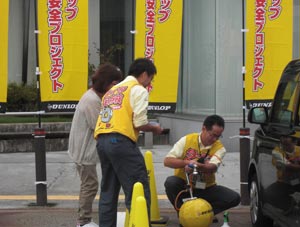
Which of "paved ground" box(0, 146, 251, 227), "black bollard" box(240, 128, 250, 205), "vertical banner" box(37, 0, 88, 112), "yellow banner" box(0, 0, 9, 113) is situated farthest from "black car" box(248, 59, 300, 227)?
"yellow banner" box(0, 0, 9, 113)

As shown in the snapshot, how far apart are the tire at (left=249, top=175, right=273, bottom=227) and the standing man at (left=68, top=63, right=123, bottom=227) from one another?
1.76 meters

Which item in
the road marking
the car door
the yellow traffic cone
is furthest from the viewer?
the road marking

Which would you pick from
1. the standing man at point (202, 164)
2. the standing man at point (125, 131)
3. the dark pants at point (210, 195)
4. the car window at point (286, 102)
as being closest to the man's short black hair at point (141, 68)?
the standing man at point (125, 131)

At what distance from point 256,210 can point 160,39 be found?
3.20 metres

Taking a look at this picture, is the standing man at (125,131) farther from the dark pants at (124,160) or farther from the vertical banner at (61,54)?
the vertical banner at (61,54)

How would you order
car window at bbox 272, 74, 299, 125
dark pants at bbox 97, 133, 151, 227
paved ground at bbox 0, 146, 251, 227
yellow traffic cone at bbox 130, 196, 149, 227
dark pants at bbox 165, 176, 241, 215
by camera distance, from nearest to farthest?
yellow traffic cone at bbox 130, 196, 149, 227 → dark pants at bbox 97, 133, 151, 227 → car window at bbox 272, 74, 299, 125 → dark pants at bbox 165, 176, 241, 215 → paved ground at bbox 0, 146, 251, 227

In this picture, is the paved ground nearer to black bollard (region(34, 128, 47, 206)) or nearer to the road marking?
the road marking

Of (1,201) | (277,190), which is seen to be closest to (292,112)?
(277,190)

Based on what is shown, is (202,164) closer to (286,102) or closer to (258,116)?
(258,116)

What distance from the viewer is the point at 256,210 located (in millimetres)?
6195

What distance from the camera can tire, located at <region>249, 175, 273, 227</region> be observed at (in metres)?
6.05

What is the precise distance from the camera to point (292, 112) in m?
5.27

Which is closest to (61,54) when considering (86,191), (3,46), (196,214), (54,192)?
(3,46)

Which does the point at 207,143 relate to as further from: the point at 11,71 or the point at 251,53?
the point at 11,71
